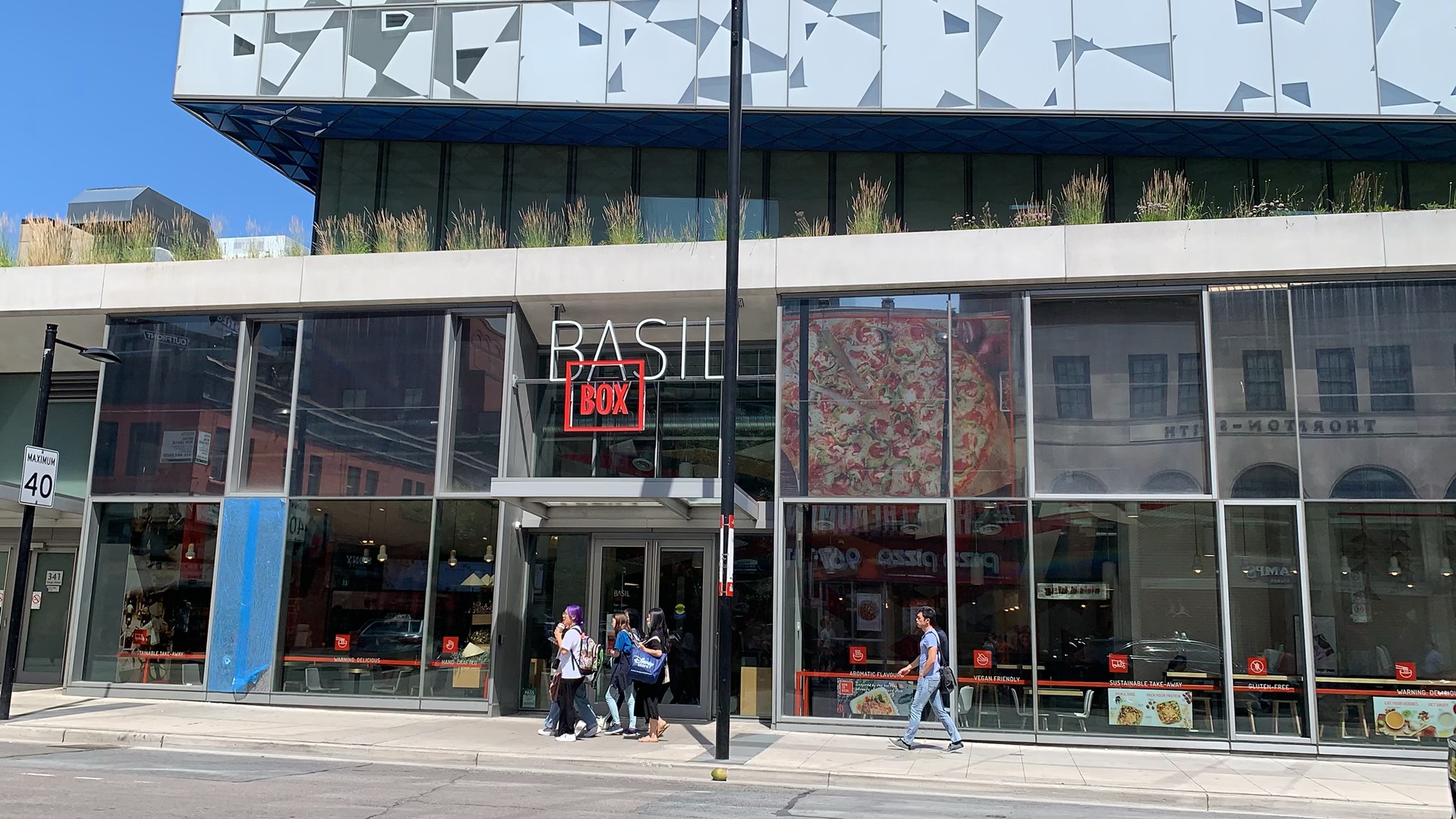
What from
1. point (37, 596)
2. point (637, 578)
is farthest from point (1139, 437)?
→ point (37, 596)

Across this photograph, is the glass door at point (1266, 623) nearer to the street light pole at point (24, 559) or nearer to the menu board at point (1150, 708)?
the menu board at point (1150, 708)

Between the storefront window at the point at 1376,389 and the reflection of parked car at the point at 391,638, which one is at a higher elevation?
the storefront window at the point at 1376,389

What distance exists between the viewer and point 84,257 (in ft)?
63.0

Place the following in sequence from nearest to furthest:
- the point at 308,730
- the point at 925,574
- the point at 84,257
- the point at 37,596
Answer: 1. the point at 308,730
2. the point at 925,574
3. the point at 84,257
4. the point at 37,596

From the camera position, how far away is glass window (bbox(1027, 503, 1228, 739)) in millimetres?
14516

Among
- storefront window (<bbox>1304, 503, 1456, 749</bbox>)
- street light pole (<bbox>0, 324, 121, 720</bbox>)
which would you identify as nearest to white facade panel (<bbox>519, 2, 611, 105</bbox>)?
street light pole (<bbox>0, 324, 121, 720</bbox>)

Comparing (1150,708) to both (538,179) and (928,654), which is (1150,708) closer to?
(928,654)

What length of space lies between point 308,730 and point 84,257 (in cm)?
978

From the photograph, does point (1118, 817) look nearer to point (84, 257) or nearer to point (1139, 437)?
point (1139, 437)

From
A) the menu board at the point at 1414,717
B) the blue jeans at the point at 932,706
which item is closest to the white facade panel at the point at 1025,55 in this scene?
the blue jeans at the point at 932,706

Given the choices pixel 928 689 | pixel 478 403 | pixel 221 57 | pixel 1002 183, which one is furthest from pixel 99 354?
pixel 1002 183

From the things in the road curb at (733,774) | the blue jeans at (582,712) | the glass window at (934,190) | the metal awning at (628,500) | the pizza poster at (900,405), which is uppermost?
the glass window at (934,190)

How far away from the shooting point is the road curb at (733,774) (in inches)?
428

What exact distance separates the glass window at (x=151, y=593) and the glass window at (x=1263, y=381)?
14902 mm
